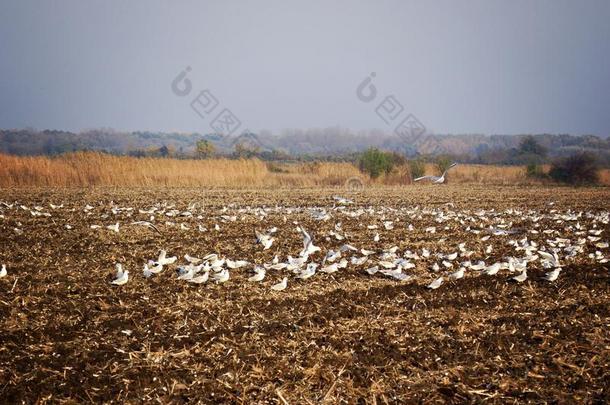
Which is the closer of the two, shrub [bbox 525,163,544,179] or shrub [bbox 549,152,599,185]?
shrub [bbox 549,152,599,185]

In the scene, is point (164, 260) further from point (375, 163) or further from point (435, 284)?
point (375, 163)

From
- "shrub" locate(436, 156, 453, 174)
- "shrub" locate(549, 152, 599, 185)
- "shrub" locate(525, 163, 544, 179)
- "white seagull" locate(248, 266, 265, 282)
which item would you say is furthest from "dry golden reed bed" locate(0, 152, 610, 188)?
"white seagull" locate(248, 266, 265, 282)

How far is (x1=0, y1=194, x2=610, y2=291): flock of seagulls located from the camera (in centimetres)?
505

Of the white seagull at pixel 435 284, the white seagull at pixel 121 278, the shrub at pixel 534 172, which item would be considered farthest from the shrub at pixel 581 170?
the white seagull at pixel 121 278

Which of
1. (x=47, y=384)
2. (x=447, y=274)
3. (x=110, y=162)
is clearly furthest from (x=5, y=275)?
(x=110, y=162)

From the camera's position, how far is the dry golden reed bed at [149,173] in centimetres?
1638

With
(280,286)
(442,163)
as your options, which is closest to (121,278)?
(280,286)

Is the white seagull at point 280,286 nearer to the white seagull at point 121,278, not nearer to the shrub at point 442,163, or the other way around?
the white seagull at point 121,278

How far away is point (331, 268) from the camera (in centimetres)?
508

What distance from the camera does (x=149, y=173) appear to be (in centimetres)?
1825

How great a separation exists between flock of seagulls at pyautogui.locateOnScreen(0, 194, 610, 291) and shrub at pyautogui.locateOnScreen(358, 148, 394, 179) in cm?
1227

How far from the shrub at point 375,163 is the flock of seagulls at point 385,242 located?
40.3ft

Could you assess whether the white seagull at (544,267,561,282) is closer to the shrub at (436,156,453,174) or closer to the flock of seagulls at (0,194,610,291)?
the flock of seagulls at (0,194,610,291)

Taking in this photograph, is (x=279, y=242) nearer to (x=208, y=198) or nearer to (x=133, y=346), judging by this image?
(x=133, y=346)
